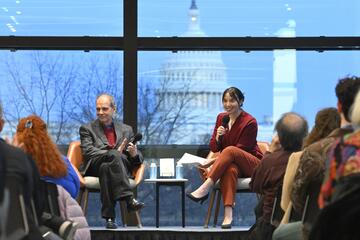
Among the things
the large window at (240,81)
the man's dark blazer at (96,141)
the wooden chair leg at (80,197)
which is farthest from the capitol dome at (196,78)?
the wooden chair leg at (80,197)

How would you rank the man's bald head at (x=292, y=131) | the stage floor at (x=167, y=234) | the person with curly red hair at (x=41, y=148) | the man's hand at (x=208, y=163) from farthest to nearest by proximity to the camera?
the man's hand at (x=208, y=163), the stage floor at (x=167, y=234), the man's bald head at (x=292, y=131), the person with curly red hair at (x=41, y=148)

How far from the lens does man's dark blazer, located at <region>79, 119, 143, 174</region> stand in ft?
22.8

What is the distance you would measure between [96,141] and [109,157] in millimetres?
363

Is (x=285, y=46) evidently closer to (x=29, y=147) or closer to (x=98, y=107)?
(x=98, y=107)

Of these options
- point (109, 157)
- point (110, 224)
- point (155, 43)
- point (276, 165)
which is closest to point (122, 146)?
point (109, 157)

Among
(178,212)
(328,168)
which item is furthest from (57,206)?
(178,212)

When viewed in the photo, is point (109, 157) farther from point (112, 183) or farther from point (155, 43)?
point (155, 43)

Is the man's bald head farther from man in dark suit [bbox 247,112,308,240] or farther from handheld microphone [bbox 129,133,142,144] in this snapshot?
handheld microphone [bbox 129,133,142,144]

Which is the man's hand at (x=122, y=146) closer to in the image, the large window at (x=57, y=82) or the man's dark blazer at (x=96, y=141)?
the man's dark blazer at (x=96, y=141)

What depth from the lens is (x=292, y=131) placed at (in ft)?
15.3

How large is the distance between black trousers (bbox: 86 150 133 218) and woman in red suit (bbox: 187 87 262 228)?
613 mm

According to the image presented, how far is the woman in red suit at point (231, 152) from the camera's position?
22.0ft

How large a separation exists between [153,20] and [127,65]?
0.67 meters

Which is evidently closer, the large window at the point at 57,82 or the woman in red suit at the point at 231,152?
the woman in red suit at the point at 231,152
